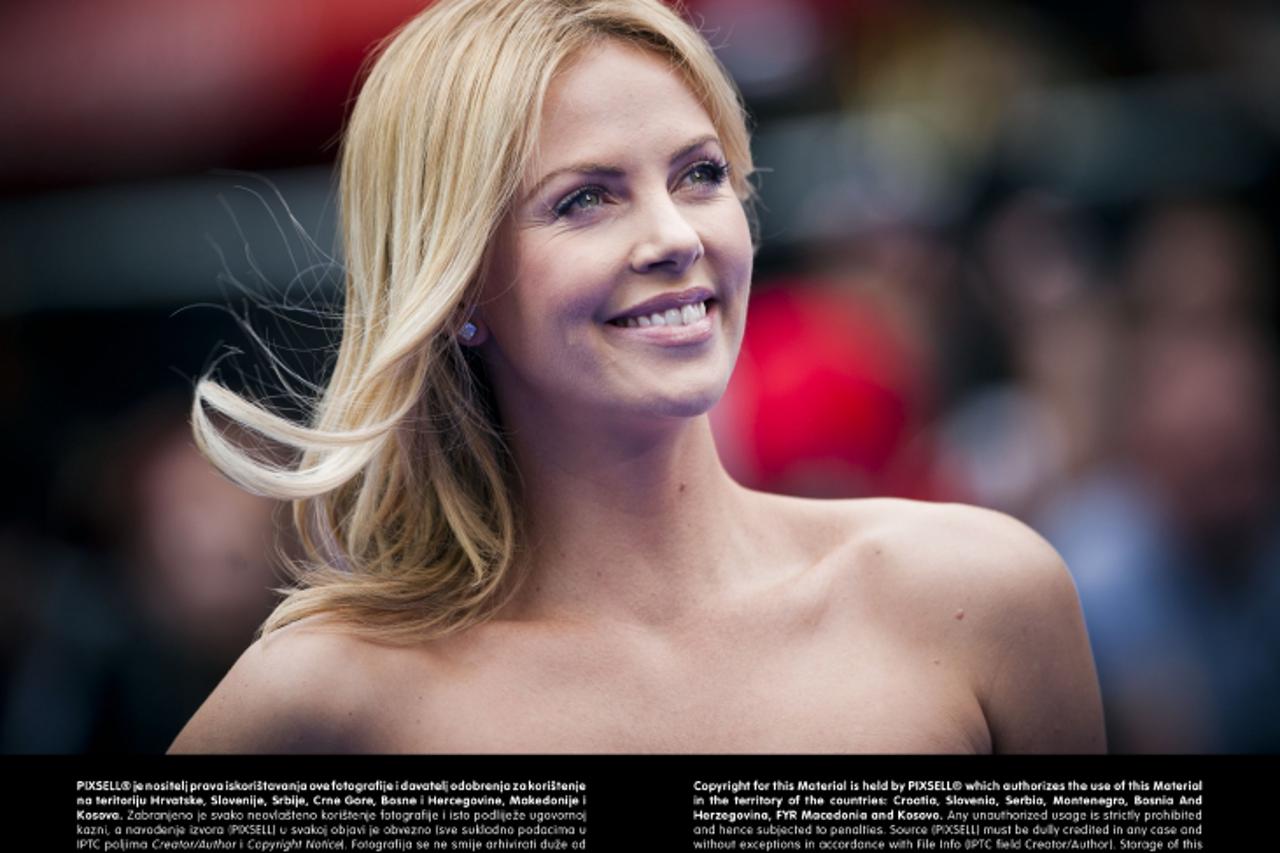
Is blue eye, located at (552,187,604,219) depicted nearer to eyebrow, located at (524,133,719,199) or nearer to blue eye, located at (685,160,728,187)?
eyebrow, located at (524,133,719,199)

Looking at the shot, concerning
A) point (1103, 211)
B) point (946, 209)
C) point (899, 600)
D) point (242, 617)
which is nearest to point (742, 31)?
point (946, 209)

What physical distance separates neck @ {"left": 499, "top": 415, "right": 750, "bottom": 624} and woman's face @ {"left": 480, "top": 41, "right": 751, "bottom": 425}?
12 centimetres

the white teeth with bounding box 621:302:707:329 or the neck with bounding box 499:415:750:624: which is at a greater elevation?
the white teeth with bounding box 621:302:707:329

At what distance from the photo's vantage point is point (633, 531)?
2236 mm

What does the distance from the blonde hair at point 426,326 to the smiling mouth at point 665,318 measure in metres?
0.23

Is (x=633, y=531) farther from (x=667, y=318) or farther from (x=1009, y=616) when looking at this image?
(x=1009, y=616)

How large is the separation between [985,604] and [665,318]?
670mm

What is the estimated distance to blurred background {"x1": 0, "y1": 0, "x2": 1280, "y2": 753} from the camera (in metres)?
3.29

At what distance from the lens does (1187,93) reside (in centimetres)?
403

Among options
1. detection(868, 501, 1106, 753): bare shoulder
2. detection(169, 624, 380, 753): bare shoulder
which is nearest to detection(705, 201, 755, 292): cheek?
detection(868, 501, 1106, 753): bare shoulder

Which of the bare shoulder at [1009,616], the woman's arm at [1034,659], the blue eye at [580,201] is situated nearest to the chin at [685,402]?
the blue eye at [580,201]

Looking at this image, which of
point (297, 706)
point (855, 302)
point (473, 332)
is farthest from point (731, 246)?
point (855, 302)

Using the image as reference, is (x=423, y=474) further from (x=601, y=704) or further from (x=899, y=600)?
(x=899, y=600)

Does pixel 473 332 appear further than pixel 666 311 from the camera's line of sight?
Yes
